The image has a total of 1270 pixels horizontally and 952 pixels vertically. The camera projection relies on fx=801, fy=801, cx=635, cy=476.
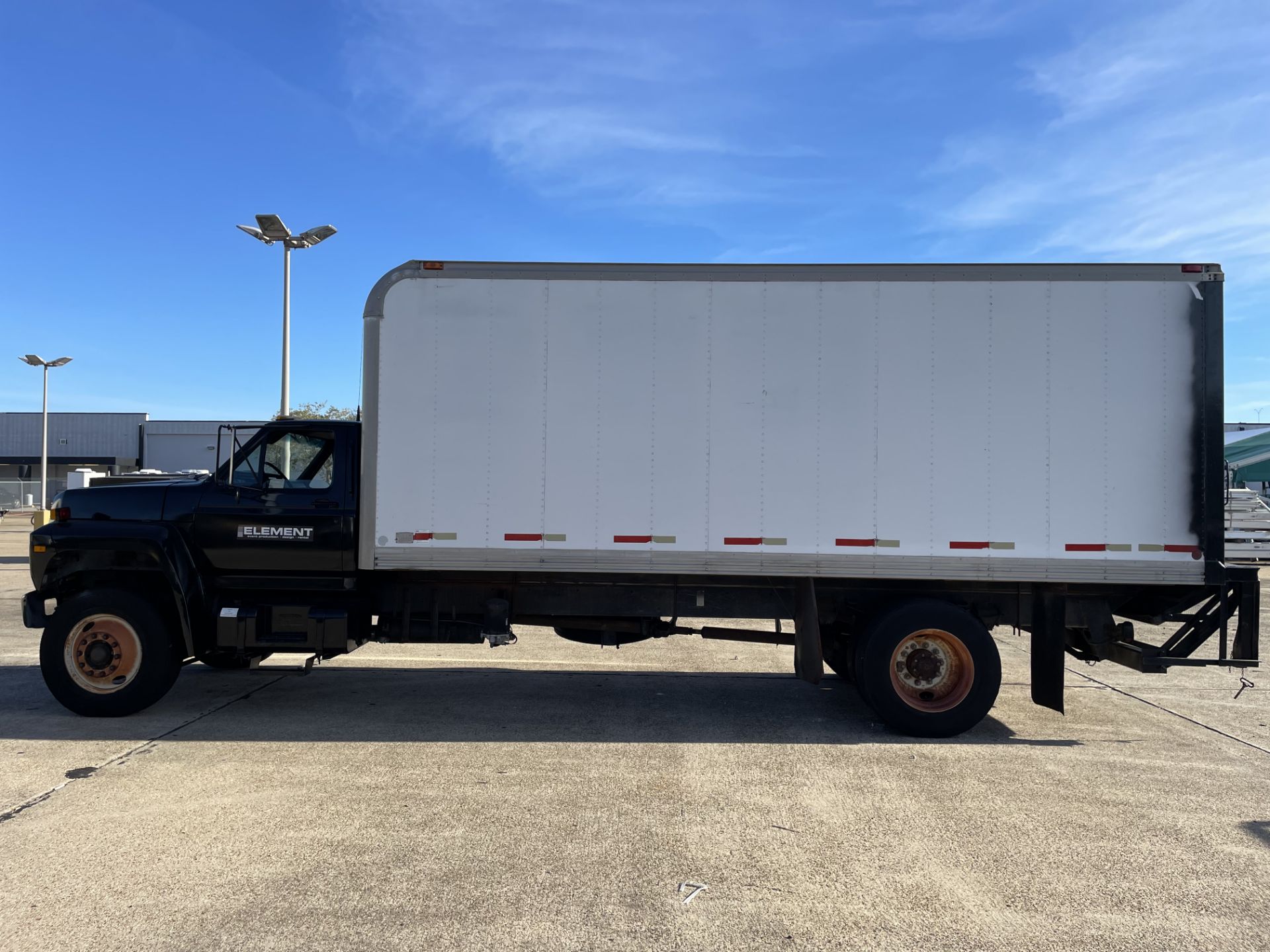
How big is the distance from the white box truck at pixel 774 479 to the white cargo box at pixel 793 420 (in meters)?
0.02

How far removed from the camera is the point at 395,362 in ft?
21.3

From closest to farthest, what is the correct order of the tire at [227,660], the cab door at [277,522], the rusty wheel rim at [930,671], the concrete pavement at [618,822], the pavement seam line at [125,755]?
1. the concrete pavement at [618,822]
2. the pavement seam line at [125,755]
3. the rusty wheel rim at [930,671]
4. the cab door at [277,522]
5. the tire at [227,660]

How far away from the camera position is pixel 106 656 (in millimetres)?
6426

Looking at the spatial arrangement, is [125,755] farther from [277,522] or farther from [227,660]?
[227,660]

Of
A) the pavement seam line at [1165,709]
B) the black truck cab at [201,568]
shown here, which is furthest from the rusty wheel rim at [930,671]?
the black truck cab at [201,568]

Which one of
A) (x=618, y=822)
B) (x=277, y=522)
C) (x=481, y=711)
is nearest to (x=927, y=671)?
(x=618, y=822)

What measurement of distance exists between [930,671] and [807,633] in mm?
1001

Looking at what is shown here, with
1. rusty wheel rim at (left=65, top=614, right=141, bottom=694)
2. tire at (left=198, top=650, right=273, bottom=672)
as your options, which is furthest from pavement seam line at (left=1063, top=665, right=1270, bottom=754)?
rusty wheel rim at (left=65, top=614, right=141, bottom=694)

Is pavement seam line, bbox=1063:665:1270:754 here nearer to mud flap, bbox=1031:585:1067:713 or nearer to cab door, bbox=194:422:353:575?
mud flap, bbox=1031:585:1067:713

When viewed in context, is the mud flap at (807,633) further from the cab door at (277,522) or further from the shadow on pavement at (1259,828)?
the cab door at (277,522)

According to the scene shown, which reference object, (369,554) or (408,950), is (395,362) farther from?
(408,950)

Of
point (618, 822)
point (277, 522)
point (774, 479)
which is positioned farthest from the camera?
point (277, 522)

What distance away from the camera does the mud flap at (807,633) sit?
640 cm

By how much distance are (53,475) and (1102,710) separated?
71.4 m
